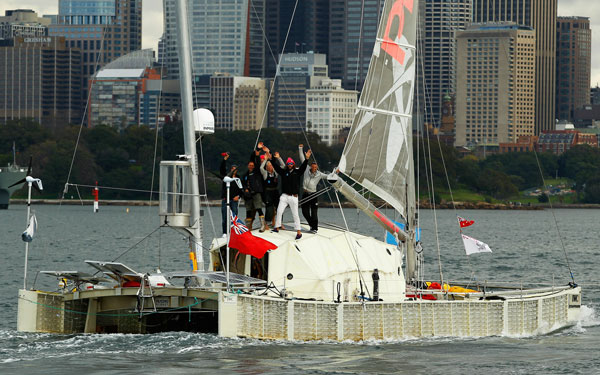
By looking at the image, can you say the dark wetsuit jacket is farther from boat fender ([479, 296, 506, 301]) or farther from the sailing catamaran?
boat fender ([479, 296, 506, 301])

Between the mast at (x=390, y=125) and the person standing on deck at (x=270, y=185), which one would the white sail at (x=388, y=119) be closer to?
the mast at (x=390, y=125)

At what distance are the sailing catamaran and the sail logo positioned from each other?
0.05m

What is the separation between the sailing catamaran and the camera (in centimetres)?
3064

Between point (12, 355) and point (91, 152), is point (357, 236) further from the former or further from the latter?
point (91, 152)

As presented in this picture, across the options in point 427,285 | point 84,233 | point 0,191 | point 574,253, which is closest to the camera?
point 427,285

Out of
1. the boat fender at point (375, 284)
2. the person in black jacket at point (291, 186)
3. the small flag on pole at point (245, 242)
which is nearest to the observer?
the small flag on pole at point (245, 242)

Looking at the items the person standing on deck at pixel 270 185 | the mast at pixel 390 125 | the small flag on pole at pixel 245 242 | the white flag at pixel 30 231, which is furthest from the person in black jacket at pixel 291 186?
the white flag at pixel 30 231

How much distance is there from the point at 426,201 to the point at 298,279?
151 meters

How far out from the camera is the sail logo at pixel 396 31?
36.6m

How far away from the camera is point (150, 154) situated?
187875mm

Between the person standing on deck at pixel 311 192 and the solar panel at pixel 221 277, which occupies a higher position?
the person standing on deck at pixel 311 192

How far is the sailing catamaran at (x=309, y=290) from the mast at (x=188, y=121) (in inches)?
1.4

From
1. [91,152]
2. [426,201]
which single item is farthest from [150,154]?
[426,201]

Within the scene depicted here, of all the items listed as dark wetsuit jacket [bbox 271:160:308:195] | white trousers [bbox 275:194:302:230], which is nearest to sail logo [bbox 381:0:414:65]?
dark wetsuit jacket [bbox 271:160:308:195]
